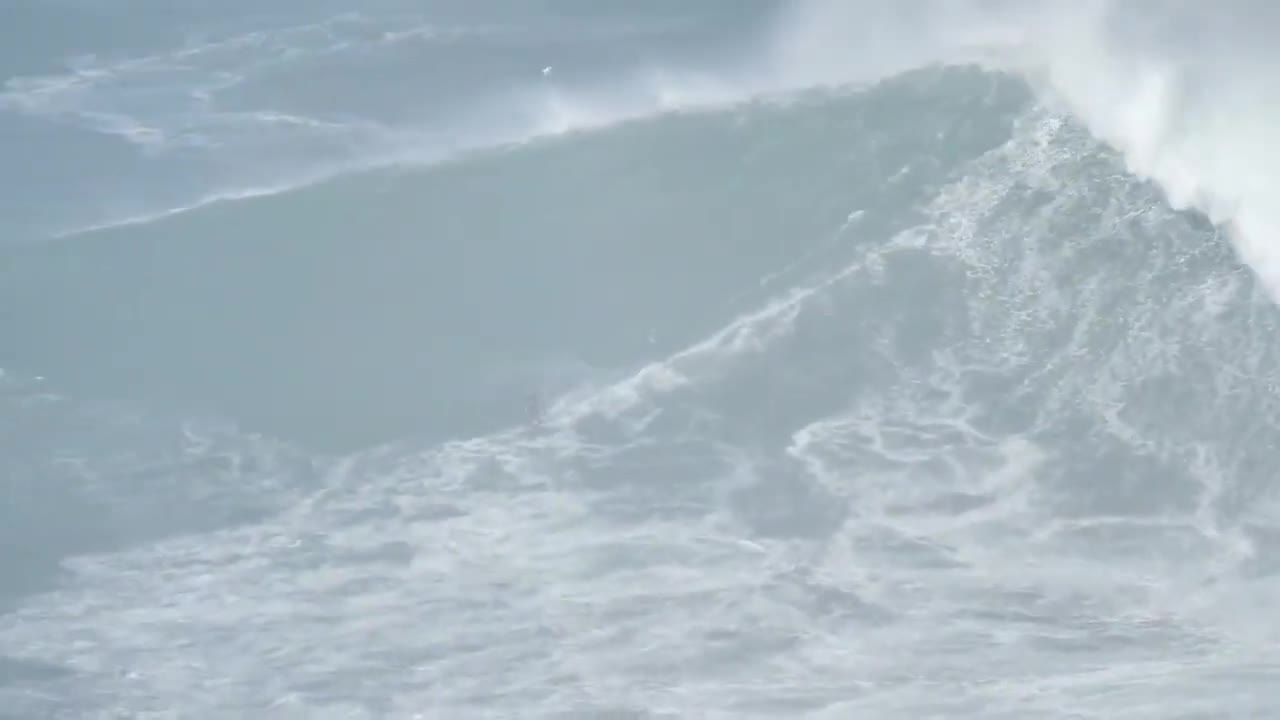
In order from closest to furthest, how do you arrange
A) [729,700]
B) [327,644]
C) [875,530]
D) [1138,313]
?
1. [729,700]
2. [327,644]
3. [875,530]
4. [1138,313]

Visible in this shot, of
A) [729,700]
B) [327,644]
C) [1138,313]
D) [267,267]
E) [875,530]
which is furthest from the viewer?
[267,267]

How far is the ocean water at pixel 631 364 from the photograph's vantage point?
15266mm

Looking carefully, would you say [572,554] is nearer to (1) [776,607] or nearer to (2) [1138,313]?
(1) [776,607]

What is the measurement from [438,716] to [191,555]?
343 centimetres

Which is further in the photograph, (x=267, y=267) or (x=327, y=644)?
(x=267, y=267)

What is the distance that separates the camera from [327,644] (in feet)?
51.0

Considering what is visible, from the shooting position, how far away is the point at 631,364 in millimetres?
19156

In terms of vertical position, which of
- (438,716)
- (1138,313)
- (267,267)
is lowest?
(438,716)

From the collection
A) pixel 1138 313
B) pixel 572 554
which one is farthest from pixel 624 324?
pixel 1138 313

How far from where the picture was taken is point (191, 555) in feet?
55.2

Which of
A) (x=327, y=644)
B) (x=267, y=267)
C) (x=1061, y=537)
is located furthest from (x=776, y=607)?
(x=267, y=267)

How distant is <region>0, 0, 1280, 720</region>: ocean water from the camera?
15.3 metres

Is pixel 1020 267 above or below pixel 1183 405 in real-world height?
above

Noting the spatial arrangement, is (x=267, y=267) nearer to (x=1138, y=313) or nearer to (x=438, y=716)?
(x=438, y=716)
